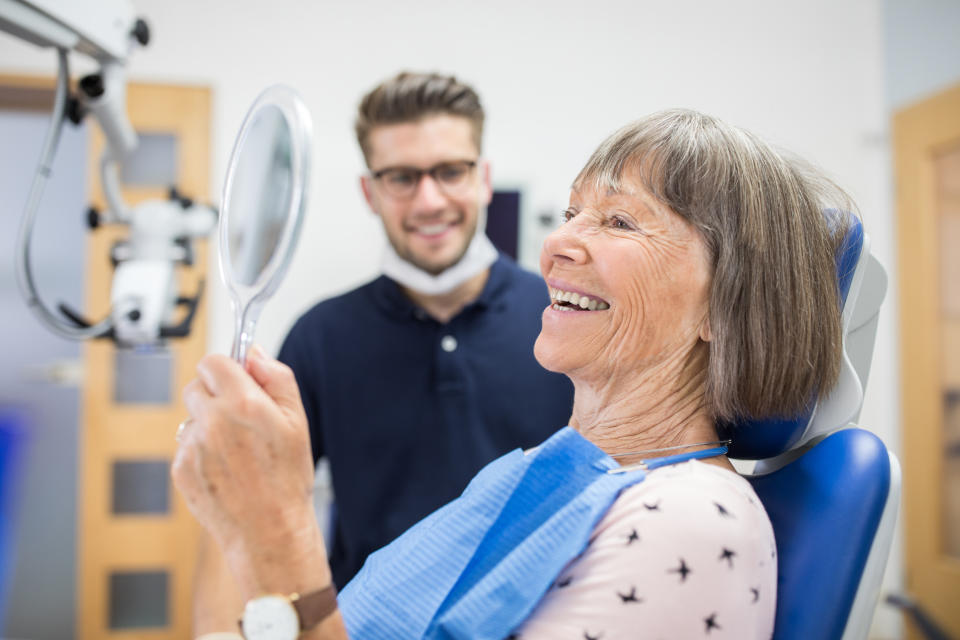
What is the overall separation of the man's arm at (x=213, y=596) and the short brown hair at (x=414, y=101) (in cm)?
87

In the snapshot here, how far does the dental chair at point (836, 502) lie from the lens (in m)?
0.67

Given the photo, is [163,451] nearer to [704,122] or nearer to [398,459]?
[398,459]

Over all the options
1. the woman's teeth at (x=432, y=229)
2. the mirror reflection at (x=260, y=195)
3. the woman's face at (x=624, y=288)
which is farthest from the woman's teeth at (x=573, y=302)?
the woman's teeth at (x=432, y=229)

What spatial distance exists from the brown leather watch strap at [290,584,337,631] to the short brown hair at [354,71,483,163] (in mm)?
1121

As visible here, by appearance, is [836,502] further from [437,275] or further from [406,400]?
[437,275]

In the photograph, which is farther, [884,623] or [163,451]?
[884,623]

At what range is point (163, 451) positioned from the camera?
282cm

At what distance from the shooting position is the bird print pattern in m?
0.61

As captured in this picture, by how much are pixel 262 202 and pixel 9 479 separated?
12.1ft

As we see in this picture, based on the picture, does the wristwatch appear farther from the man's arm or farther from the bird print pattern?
the man's arm

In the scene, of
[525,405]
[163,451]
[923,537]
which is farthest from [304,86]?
[923,537]

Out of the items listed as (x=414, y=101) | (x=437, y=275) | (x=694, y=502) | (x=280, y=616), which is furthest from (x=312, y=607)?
(x=414, y=101)

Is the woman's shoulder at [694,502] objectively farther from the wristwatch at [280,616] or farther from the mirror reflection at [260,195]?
the mirror reflection at [260,195]

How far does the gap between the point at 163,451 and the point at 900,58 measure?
355 cm
